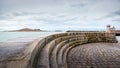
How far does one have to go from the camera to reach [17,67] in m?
2.10

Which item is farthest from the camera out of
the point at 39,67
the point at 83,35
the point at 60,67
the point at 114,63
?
the point at 83,35

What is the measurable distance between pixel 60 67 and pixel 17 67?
6.64 feet

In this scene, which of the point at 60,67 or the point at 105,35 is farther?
the point at 105,35

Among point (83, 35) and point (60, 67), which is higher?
point (83, 35)

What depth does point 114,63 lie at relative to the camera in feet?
15.9

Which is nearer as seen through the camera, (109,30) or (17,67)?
(17,67)

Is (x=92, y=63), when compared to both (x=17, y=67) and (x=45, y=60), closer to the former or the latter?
(x=45, y=60)

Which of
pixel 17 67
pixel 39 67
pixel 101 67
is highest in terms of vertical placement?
pixel 17 67

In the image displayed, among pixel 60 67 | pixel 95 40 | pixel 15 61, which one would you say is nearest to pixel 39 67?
pixel 15 61

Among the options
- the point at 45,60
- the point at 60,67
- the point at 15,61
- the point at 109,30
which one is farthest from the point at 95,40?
the point at 15,61

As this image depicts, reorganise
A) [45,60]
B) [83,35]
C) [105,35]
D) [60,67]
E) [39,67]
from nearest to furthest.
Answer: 1. [39,67]
2. [45,60]
3. [60,67]
4. [83,35]
5. [105,35]

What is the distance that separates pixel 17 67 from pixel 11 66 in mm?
128

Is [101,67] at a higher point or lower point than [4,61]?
lower

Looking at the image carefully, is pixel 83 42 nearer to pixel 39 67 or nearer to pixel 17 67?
pixel 39 67
